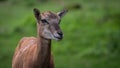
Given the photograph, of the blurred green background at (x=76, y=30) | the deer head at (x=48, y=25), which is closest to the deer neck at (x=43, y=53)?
the deer head at (x=48, y=25)

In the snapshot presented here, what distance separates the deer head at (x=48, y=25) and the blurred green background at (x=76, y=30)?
29.9 feet

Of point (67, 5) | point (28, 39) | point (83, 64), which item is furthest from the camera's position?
point (67, 5)

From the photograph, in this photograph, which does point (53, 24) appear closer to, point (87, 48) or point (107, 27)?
point (87, 48)

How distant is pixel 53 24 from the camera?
13.0m

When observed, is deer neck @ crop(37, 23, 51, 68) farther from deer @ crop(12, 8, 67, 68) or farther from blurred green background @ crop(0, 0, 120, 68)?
blurred green background @ crop(0, 0, 120, 68)

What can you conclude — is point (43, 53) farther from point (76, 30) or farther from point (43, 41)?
point (76, 30)

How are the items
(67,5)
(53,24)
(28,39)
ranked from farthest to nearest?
1. (67,5)
2. (28,39)
3. (53,24)

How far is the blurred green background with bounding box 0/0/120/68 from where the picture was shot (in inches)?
939

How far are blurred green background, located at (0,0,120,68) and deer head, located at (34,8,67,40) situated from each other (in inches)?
358

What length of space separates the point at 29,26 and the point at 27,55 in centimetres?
1611

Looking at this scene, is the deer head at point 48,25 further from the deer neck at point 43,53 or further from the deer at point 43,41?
the deer neck at point 43,53

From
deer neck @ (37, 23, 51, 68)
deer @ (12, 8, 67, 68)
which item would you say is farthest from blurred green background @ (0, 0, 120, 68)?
deer neck @ (37, 23, 51, 68)

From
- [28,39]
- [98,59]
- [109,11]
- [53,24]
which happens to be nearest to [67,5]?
[109,11]

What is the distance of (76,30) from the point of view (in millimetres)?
28953
